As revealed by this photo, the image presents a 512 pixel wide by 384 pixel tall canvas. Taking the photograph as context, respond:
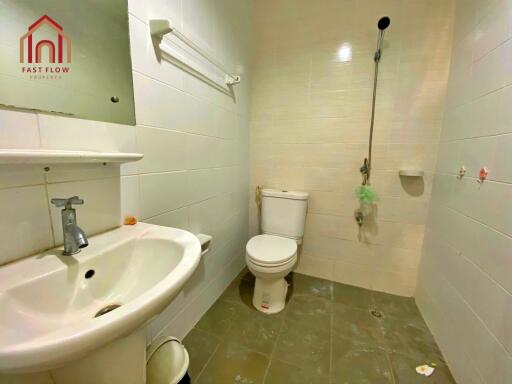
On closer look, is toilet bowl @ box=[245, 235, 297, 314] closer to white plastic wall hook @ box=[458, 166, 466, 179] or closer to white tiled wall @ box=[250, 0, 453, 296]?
white tiled wall @ box=[250, 0, 453, 296]

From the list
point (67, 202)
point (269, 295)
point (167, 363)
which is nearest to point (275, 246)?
point (269, 295)

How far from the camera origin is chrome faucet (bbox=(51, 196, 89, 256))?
64 centimetres

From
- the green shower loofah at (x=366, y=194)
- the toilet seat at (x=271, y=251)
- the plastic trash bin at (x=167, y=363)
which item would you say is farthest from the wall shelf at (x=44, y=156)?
the green shower loofah at (x=366, y=194)

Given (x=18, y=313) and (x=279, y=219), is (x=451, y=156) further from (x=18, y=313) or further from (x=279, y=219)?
(x=18, y=313)

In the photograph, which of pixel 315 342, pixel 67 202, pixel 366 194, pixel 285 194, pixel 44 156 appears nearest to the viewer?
pixel 44 156


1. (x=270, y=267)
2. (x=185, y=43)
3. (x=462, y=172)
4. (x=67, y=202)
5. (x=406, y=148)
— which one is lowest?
(x=270, y=267)

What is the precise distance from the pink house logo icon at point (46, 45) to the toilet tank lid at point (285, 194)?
54.2 inches

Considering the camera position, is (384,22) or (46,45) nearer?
(46,45)

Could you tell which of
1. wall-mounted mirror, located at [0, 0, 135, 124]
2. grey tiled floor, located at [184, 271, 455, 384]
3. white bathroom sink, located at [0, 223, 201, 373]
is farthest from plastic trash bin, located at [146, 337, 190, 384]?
wall-mounted mirror, located at [0, 0, 135, 124]

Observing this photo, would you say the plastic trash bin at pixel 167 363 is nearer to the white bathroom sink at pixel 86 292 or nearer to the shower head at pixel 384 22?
the white bathroom sink at pixel 86 292

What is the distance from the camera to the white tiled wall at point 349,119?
4.95 ft

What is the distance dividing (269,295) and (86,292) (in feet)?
3.72

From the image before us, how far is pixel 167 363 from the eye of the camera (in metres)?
0.93

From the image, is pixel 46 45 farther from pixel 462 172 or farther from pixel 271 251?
pixel 462 172
